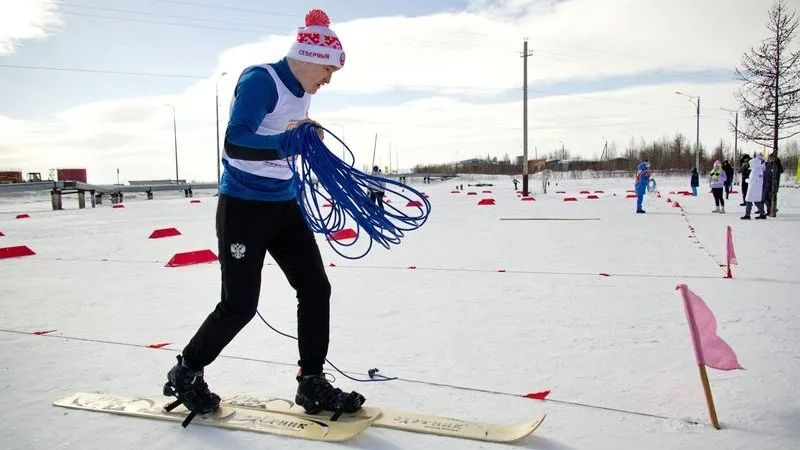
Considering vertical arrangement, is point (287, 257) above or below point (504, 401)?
above

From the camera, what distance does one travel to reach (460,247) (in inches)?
388

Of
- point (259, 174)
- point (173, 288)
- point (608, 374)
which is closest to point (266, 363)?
point (259, 174)

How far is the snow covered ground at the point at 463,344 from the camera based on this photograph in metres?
2.72

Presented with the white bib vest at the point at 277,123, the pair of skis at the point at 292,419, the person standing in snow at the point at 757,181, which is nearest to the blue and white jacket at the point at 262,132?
the white bib vest at the point at 277,123

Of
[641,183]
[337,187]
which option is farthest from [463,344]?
[641,183]

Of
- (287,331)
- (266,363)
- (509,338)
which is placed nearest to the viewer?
(266,363)

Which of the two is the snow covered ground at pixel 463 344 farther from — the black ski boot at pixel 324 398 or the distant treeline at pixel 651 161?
the distant treeline at pixel 651 161

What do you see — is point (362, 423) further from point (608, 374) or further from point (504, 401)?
point (608, 374)

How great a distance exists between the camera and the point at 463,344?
411 centimetres

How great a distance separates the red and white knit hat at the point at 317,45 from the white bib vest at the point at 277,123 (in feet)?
0.56

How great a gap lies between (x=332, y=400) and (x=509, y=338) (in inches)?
68.6

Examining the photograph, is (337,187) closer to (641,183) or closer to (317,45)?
(317,45)

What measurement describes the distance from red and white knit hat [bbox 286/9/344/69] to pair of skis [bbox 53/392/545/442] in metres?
1.74

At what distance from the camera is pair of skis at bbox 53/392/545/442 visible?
2.64 m
